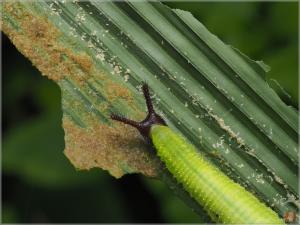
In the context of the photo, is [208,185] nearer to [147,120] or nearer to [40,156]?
[147,120]

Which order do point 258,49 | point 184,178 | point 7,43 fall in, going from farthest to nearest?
point 7,43, point 258,49, point 184,178

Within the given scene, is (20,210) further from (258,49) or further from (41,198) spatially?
(258,49)

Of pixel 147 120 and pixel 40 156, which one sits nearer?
pixel 147 120

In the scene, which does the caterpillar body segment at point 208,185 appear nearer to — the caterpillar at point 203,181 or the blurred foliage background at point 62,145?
the caterpillar at point 203,181

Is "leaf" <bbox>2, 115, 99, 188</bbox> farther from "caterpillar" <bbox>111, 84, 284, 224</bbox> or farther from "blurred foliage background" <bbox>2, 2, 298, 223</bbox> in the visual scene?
"caterpillar" <bbox>111, 84, 284, 224</bbox>

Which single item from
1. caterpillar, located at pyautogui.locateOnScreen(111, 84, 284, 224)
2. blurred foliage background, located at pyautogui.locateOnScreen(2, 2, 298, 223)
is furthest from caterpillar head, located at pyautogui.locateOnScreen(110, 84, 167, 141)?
blurred foliage background, located at pyautogui.locateOnScreen(2, 2, 298, 223)

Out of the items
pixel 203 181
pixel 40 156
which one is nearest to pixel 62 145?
pixel 40 156

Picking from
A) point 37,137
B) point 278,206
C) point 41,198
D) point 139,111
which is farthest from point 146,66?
point 41,198
